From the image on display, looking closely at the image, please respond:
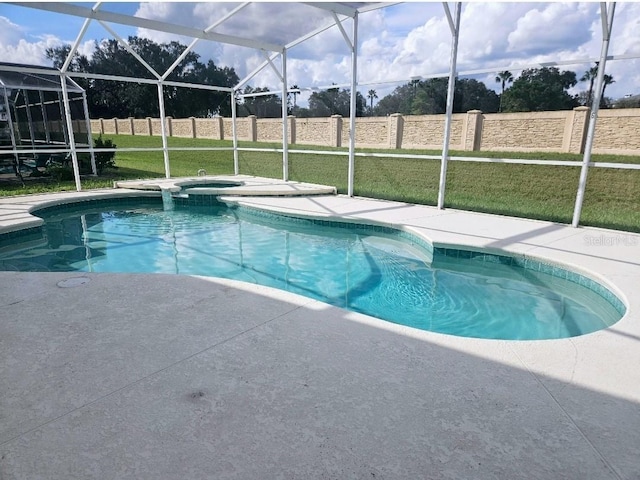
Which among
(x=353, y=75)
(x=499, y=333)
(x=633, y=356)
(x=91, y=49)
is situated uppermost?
(x=91, y=49)

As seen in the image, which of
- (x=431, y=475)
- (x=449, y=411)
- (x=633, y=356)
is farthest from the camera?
(x=633, y=356)

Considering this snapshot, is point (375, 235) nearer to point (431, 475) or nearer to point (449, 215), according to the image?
point (449, 215)

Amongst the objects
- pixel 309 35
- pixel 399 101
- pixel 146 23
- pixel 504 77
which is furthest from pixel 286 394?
pixel 309 35

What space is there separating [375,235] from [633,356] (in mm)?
4394

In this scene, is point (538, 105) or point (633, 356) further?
point (538, 105)

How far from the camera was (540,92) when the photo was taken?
6977mm

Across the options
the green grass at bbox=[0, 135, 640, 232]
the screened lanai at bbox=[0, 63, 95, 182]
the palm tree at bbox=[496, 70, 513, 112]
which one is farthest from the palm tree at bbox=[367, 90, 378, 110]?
the screened lanai at bbox=[0, 63, 95, 182]

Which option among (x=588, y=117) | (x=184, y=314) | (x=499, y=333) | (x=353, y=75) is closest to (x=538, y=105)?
(x=588, y=117)

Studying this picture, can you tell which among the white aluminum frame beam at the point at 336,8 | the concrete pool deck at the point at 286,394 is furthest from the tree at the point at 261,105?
the concrete pool deck at the point at 286,394

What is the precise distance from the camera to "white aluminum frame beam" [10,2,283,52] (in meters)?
6.72

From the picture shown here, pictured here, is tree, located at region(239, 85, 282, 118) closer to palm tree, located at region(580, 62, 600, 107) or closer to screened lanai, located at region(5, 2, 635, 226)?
screened lanai, located at region(5, 2, 635, 226)

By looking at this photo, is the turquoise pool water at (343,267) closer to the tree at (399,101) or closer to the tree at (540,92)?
the tree at (399,101)

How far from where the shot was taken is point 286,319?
10.1ft

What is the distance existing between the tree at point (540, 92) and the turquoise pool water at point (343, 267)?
3.32 m
